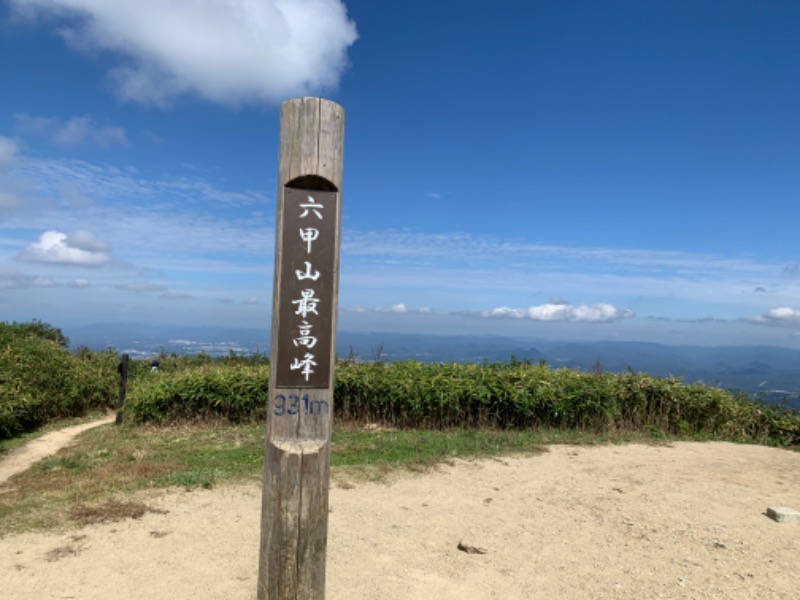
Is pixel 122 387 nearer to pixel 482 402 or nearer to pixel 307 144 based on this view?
pixel 482 402

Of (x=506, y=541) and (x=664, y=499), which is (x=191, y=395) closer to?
(x=506, y=541)

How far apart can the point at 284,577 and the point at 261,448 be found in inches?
184

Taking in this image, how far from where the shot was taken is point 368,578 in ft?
Result: 11.8

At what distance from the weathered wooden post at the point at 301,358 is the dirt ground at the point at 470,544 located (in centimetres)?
84

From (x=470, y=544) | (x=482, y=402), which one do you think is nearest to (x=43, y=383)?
(x=482, y=402)

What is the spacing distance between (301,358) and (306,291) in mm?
359

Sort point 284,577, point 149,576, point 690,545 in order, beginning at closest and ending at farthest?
point 284,577
point 149,576
point 690,545

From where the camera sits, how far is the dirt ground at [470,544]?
3457 mm

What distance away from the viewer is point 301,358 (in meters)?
2.76

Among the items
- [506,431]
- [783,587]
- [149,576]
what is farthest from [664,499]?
[149,576]

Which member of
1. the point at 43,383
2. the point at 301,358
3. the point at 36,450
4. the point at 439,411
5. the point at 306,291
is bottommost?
the point at 36,450

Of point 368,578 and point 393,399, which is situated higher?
point 393,399

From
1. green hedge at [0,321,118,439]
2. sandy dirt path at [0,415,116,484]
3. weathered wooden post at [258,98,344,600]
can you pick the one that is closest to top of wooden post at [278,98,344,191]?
weathered wooden post at [258,98,344,600]

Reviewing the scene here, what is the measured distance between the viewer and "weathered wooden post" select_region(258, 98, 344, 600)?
2.74 m
